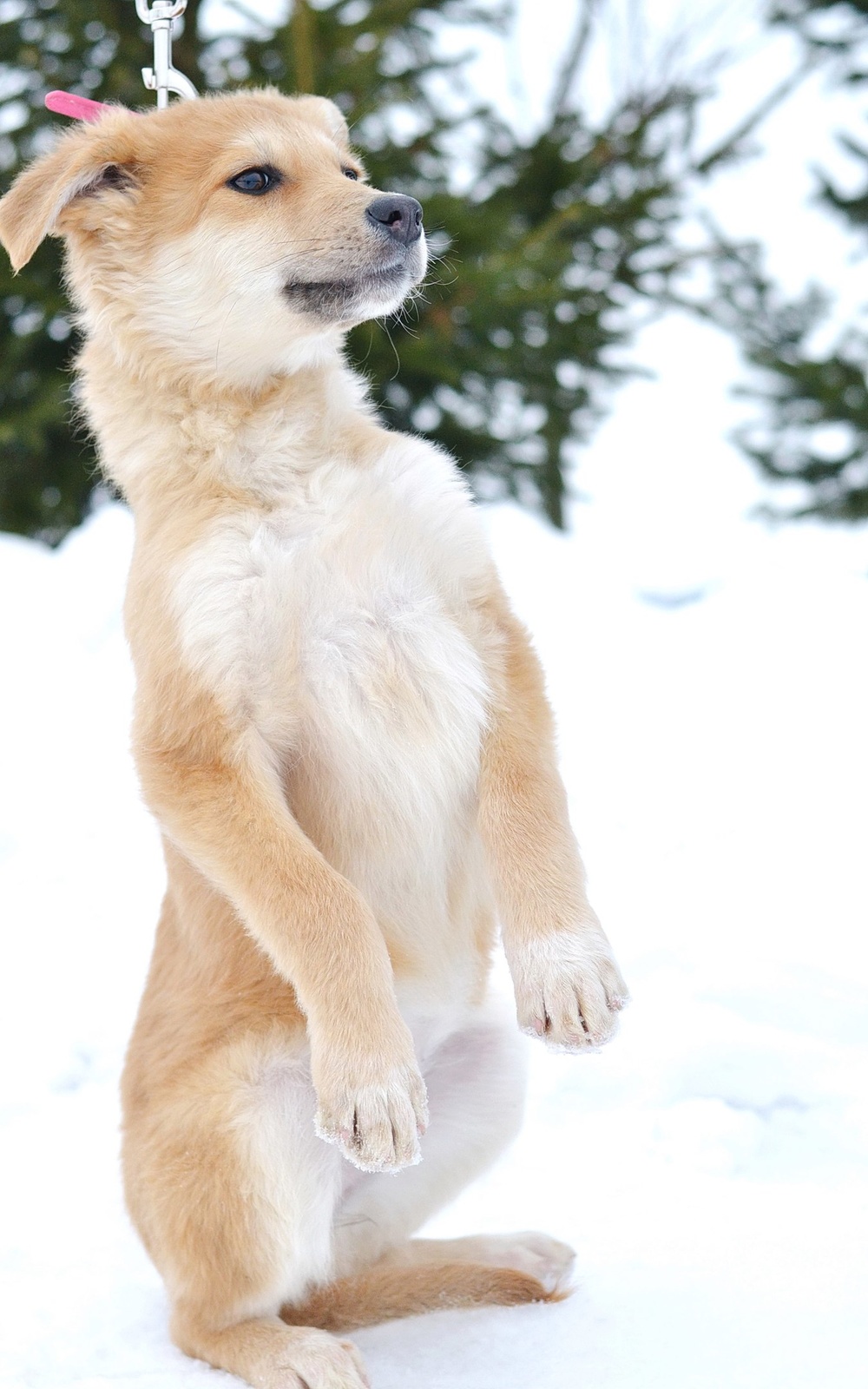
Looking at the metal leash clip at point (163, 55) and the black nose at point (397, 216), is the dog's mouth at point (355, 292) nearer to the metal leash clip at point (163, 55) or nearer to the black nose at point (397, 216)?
the black nose at point (397, 216)

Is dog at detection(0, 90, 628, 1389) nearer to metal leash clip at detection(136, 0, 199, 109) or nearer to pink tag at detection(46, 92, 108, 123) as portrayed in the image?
pink tag at detection(46, 92, 108, 123)

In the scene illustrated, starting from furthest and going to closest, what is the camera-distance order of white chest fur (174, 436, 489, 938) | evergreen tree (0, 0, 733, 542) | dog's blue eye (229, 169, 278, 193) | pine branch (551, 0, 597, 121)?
pine branch (551, 0, 597, 121), evergreen tree (0, 0, 733, 542), dog's blue eye (229, 169, 278, 193), white chest fur (174, 436, 489, 938)

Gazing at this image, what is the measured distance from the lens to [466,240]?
752 cm

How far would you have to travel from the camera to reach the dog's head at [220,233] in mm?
2443

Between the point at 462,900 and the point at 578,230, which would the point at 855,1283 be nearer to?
the point at 462,900

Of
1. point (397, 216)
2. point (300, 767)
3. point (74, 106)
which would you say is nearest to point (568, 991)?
point (300, 767)

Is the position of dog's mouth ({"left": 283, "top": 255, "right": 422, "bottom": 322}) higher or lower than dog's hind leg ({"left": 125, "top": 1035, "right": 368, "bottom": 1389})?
higher

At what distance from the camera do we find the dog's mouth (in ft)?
8.00

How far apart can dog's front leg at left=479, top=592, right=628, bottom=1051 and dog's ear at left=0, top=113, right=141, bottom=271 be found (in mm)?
1053

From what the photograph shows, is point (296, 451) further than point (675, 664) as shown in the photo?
No

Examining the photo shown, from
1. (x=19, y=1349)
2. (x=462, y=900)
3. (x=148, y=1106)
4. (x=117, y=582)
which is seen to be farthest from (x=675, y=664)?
(x=19, y=1349)

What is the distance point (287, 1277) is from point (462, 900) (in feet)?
2.28

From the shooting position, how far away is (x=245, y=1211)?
2188 millimetres

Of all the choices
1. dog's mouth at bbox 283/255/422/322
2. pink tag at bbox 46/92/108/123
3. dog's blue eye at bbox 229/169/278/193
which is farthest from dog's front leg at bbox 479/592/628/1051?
pink tag at bbox 46/92/108/123
